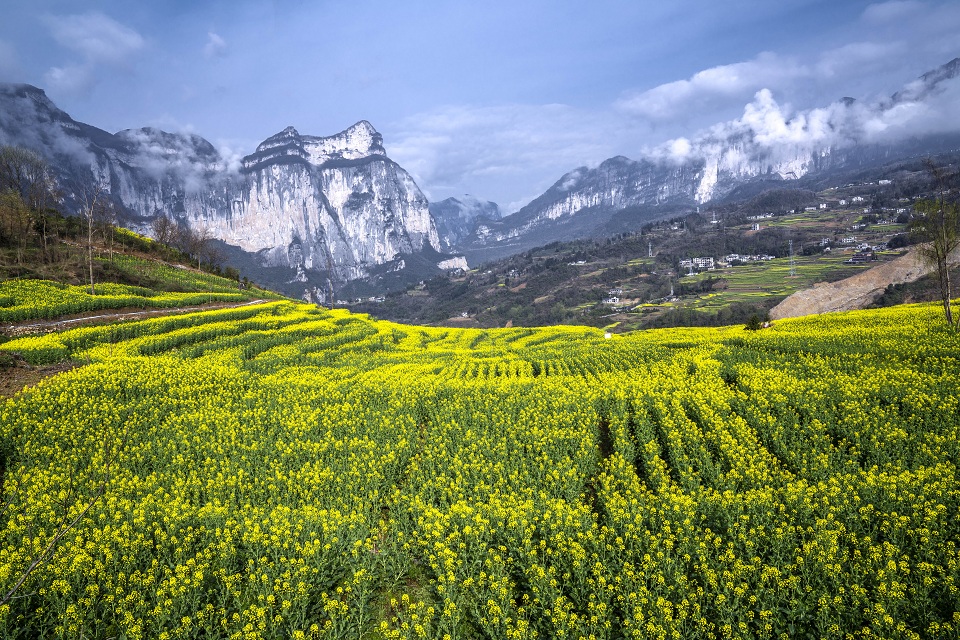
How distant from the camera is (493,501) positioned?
10.9 meters

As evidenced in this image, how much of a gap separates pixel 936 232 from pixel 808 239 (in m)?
182

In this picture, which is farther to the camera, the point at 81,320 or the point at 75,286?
the point at 75,286

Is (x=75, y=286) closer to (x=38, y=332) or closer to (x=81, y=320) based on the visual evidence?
(x=81, y=320)

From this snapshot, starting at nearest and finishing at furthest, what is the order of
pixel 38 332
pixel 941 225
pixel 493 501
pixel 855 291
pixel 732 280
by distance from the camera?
1. pixel 493 501
2. pixel 38 332
3. pixel 941 225
4. pixel 855 291
5. pixel 732 280

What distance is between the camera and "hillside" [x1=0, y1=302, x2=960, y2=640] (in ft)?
25.0

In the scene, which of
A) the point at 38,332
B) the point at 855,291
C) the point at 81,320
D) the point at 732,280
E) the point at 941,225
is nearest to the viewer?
the point at 38,332

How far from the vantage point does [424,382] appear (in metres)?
22.5

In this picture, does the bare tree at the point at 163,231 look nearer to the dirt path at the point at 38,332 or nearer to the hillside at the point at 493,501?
the dirt path at the point at 38,332

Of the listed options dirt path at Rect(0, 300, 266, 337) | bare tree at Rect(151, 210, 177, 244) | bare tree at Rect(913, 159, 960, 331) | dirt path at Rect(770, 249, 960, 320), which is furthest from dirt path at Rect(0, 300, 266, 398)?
dirt path at Rect(770, 249, 960, 320)

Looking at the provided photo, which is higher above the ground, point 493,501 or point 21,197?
point 21,197

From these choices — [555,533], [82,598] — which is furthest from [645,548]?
[82,598]

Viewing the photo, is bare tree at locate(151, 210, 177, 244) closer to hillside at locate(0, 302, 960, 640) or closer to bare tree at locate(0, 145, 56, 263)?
bare tree at locate(0, 145, 56, 263)

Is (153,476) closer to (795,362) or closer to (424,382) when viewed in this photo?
(424,382)

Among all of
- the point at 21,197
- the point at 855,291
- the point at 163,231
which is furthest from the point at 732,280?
the point at 21,197
